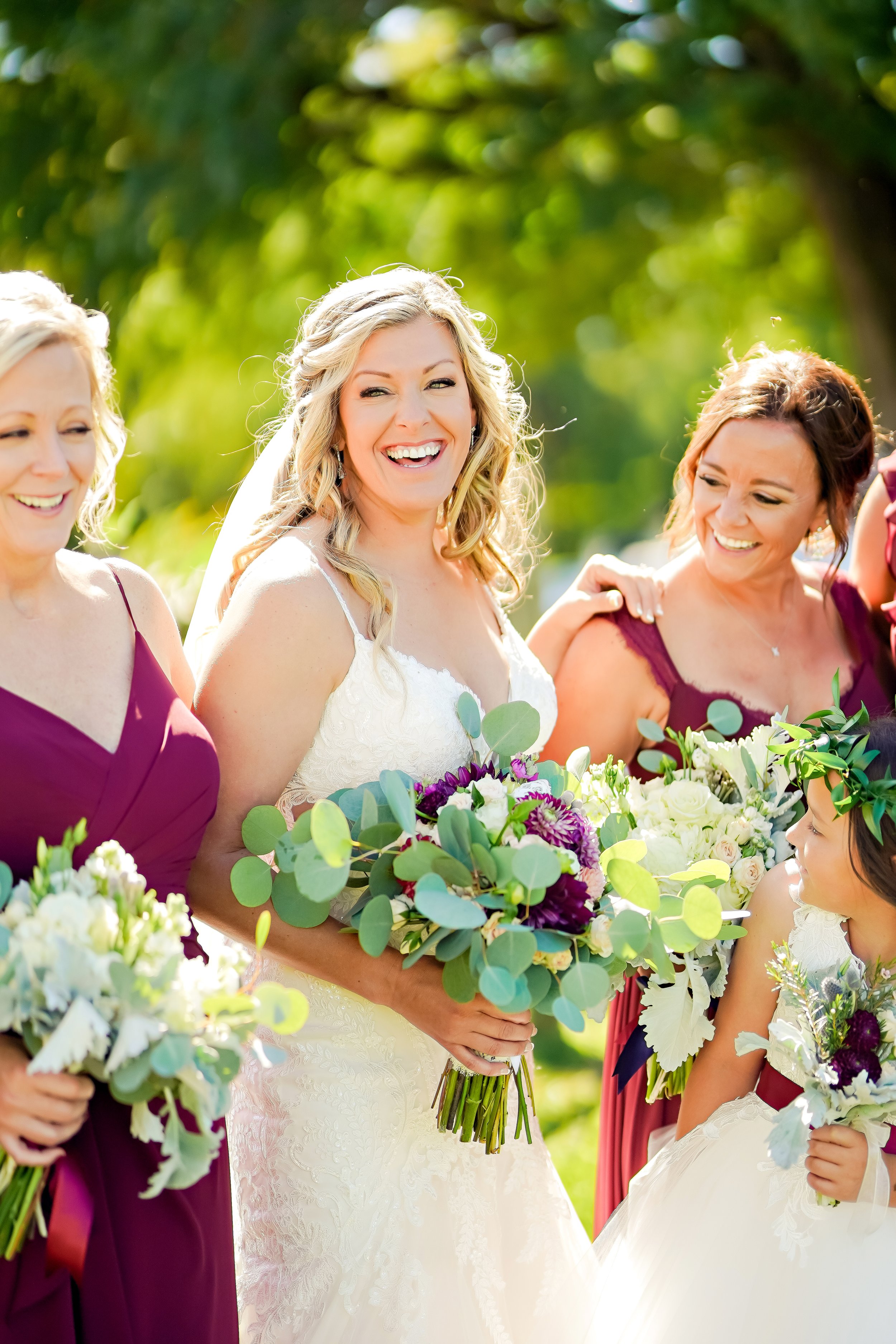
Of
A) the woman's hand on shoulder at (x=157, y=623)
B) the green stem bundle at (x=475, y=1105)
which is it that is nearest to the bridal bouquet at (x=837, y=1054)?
the green stem bundle at (x=475, y=1105)

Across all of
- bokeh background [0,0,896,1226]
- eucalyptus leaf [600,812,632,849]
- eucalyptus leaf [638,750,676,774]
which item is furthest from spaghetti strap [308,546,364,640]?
bokeh background [0,0,896,1226]

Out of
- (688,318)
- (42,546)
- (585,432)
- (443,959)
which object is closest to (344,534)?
(42,546)

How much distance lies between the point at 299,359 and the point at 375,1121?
1.80 metres

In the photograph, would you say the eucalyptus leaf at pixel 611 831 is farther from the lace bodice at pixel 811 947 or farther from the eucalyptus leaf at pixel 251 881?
the eucalyptus leaf at pixel 251 881

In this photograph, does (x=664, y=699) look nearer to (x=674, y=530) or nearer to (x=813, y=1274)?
(x=674, y=530)

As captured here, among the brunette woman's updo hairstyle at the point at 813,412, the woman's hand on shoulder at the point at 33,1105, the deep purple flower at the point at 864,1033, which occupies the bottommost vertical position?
the woman's hand on shoulder at the point at 33,1105

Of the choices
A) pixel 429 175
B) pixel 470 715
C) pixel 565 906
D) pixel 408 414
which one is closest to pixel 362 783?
pixel 470 715

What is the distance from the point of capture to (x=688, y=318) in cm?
1145

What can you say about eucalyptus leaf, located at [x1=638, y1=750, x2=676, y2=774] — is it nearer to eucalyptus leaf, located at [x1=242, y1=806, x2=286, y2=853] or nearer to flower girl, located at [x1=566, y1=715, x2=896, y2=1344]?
flower girl, located at [x1=566, y1=715, x2=896, y2=1344]

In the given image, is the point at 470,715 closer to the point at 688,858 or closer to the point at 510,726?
the point at 510,726

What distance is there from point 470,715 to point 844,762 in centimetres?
Result: 80

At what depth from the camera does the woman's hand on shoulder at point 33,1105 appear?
2.11 meters

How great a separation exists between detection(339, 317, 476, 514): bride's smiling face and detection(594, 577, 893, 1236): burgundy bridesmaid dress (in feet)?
2.89

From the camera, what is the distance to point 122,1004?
6.70ft
